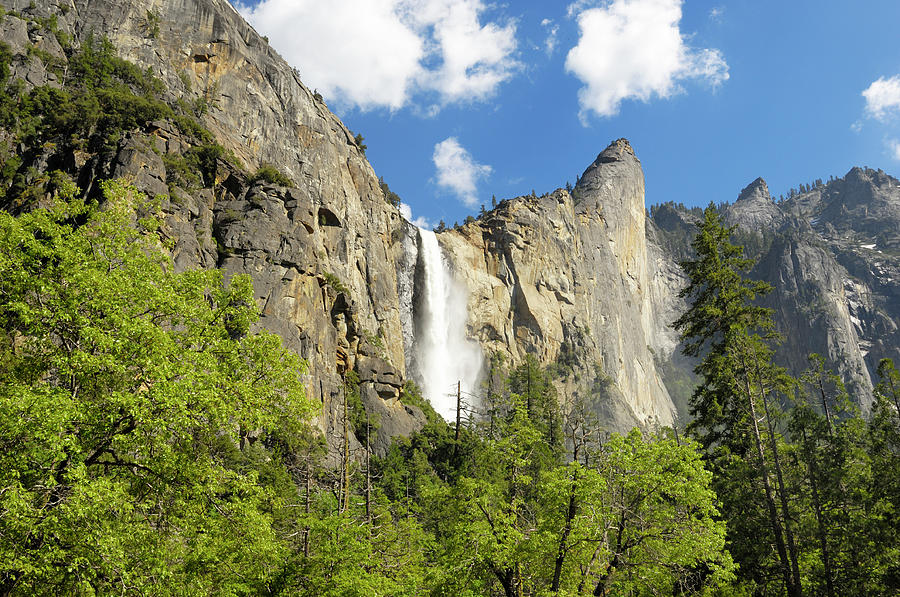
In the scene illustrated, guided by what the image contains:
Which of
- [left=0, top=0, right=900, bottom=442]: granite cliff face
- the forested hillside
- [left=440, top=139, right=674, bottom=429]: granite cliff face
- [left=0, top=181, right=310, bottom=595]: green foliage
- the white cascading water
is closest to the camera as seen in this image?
[left=0, top=181, right=310, bottom=595]: green foliage

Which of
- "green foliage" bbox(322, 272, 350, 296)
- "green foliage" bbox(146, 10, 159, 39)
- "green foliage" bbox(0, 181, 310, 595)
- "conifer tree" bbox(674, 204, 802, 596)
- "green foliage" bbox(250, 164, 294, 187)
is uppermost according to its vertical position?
"green foliage" bbox(146, 10, 159, 39)

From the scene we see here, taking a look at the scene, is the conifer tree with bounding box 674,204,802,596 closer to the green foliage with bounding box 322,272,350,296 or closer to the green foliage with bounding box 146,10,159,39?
the green foliage with bounding box 322,272,350,296

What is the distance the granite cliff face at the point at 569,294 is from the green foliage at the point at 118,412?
67204mm

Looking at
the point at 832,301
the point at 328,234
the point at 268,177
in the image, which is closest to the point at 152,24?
the point at 268,177

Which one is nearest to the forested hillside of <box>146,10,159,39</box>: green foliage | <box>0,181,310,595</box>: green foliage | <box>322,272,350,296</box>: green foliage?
<box>0,181,310,595</box>: green foliage

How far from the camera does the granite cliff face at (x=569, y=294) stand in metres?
82.6

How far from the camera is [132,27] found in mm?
57344

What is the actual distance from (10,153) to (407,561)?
3974 cm

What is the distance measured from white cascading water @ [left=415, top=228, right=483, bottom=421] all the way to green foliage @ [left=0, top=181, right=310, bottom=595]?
191 ft

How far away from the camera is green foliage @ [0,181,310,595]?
888 cm

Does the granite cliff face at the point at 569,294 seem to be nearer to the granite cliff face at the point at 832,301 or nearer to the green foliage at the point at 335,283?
the green foliage at the point at 335,283

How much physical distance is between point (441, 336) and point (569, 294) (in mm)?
27182

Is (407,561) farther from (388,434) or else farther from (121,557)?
(388,434)

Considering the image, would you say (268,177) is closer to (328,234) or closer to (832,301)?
(328,234)
